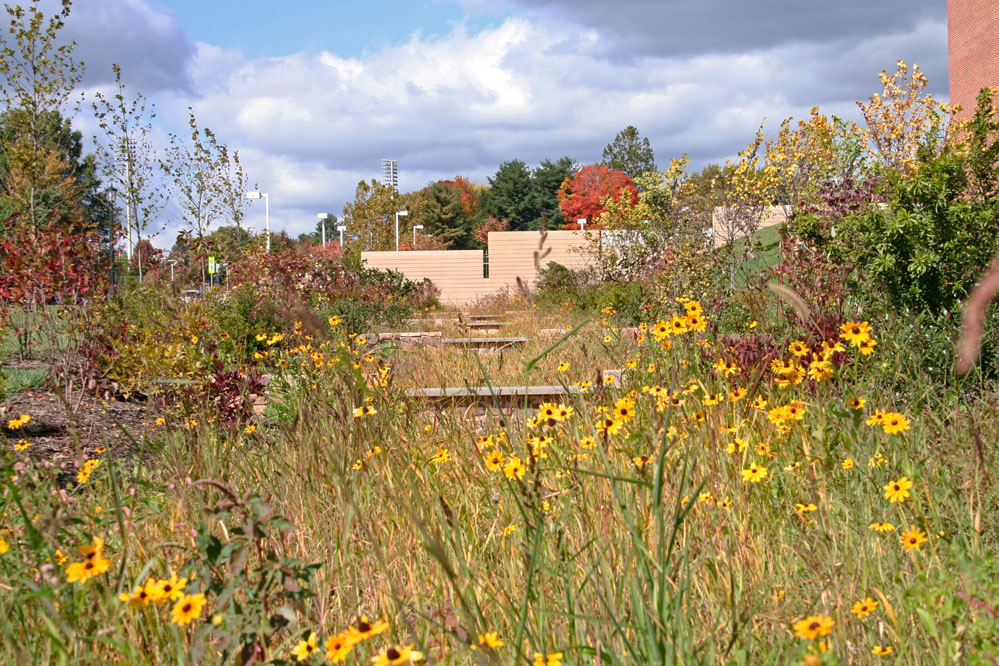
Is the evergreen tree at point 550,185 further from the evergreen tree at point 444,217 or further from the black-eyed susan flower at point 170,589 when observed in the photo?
the black-eyed susan flower at point 170,589

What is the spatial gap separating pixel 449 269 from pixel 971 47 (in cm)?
1618

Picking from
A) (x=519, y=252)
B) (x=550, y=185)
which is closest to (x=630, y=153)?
(x=550, y=185)

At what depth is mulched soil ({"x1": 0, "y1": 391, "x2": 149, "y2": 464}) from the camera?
4.23 metres

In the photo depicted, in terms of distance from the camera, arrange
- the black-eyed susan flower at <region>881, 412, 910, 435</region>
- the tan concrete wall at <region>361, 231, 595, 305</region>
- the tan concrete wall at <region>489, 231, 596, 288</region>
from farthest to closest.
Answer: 1. the tan concrete wall at <region>489, 231, 596, 288</region>
2. the tan concrete wall at <region>361, 231, 595, 305</region>
3. the black-eyed susan flower at <region>881, 412, 910, 435</region>

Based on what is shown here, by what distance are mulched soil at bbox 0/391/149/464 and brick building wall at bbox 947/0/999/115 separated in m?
21.6

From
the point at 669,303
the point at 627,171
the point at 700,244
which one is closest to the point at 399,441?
the point at 669,303

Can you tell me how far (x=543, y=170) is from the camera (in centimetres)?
6331

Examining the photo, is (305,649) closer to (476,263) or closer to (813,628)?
(813,628)

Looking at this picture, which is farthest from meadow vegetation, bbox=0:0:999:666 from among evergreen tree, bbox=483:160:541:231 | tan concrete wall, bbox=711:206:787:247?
evergreen tree, bbox=483:160:541:231

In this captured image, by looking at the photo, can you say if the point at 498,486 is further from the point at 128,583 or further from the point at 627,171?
the point at 627,171

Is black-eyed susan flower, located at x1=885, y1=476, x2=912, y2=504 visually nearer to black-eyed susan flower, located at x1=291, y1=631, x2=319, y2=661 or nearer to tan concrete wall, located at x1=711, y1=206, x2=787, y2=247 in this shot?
black-eyed susan flower, located at x1=291, y1=631, x2=319, y2=661

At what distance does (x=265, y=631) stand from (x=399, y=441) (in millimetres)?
1465

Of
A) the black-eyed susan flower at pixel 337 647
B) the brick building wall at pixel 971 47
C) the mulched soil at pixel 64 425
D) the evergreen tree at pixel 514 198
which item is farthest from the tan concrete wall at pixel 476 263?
the evergreen tree at pixel 514 198

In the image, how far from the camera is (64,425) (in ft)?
16.0
